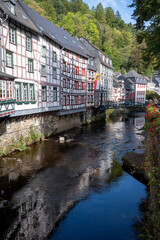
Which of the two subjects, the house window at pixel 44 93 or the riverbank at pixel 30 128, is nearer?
the riverbank at pixel 30 128

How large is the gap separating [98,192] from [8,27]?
511 inches

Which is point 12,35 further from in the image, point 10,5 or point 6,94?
point 6,94

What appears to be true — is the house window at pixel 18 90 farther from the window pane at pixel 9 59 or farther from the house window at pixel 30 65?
the house window at pixel 30 65

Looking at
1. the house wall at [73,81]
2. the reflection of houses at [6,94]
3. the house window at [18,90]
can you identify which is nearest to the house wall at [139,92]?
the house wall at [73,81]

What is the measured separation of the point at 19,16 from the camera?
16.8 m

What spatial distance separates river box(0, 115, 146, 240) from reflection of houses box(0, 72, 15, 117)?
3971 mm

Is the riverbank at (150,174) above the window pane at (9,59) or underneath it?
underneath

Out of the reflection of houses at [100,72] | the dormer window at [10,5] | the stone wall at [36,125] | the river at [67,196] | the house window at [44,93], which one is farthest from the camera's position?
the reflection of houses at [100,72]

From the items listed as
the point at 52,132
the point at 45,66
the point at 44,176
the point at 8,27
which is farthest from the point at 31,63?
the point at 44,176

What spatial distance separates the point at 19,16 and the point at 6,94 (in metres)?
7.98

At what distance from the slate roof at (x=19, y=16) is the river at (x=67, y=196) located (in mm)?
10118

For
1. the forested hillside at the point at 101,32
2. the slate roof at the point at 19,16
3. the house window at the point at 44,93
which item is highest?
the forested hillside at the point at 101,32

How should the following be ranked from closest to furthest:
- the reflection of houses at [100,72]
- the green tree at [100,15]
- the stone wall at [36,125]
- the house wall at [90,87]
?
the stone wall at [36,125] → the house wall at [90,87] → the reflection of houses at [100,72] → the green tree at [100,15]

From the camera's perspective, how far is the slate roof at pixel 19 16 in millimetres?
14439
